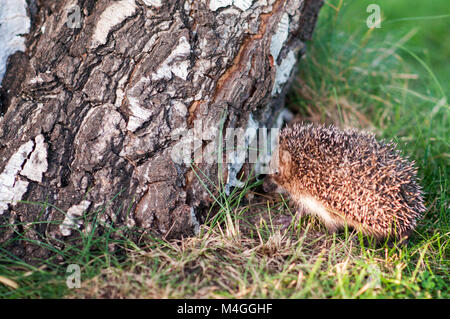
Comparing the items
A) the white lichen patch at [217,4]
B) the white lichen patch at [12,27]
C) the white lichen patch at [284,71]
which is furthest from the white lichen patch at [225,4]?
the white lichen patch at [12,27]

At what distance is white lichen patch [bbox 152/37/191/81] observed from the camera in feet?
10.1

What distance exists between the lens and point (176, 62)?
309 centimetres

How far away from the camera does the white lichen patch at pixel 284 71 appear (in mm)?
3744

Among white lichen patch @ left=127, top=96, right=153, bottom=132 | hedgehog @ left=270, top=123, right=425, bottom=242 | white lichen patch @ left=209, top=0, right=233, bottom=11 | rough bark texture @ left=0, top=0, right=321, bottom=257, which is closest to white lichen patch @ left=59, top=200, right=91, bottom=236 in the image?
rough bark texture @ left=0, top=0, right=321, bottom=257

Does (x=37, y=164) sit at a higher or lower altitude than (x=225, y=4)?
lower

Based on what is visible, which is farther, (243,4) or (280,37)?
(280,37)

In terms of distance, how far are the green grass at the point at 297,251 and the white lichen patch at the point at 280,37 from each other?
4.27ft

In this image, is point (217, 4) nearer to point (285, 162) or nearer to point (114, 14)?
point (114, 14)

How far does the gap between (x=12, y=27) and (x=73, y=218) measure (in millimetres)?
1697

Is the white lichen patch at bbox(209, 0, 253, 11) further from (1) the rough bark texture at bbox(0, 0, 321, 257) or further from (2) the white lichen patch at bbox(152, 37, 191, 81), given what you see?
(2) the white lichen patch at bbox(152, 37, 191, 81)

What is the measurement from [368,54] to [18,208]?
4803 millimetres

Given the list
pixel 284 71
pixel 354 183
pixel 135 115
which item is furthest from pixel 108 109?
pixel 354 183

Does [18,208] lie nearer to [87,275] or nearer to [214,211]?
[87,275]

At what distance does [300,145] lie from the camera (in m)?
3.89
